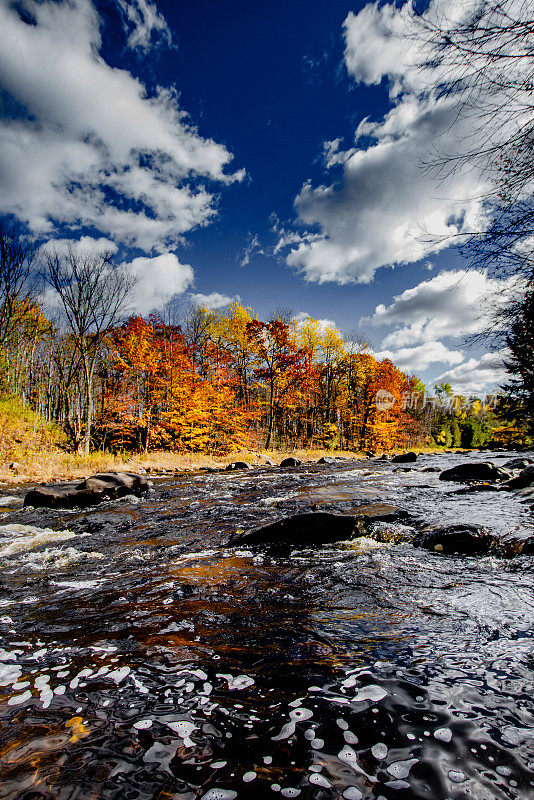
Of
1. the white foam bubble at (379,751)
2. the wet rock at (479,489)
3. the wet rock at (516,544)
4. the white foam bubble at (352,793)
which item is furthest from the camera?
the wet rock at (479,489)

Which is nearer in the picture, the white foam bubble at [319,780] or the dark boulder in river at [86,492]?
the white foam bubble at [319,780]

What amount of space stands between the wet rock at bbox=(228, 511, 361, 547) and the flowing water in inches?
19.6

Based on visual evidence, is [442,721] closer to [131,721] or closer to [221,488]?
[131,721]

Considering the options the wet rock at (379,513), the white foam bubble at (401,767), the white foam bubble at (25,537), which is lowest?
the white foam bubble at (25,537)

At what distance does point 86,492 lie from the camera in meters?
7.70

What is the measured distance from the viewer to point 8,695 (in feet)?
5.67

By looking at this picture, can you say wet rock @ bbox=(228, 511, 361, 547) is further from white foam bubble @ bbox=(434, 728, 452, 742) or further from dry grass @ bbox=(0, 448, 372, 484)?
dry grass @ bbox=(0, 448, 372, 484)

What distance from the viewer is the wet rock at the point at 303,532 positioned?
14.8 feet

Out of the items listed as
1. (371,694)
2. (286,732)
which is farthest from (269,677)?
(371,694)

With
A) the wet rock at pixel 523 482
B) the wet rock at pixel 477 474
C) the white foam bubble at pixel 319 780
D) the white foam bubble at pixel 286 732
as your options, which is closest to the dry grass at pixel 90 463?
the wet rock at pixel 477 474

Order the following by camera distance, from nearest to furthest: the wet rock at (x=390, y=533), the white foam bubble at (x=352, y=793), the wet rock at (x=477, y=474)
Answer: the white foam bubble at (x=352, y=793)
the wet rock at (x=390, y=533)
the wet rock at (x=477, y=474)

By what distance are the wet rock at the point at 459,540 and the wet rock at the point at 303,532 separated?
937mm

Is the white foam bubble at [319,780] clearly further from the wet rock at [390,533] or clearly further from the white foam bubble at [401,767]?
the wet rock at [390,533]

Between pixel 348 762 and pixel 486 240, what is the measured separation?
235 inches
